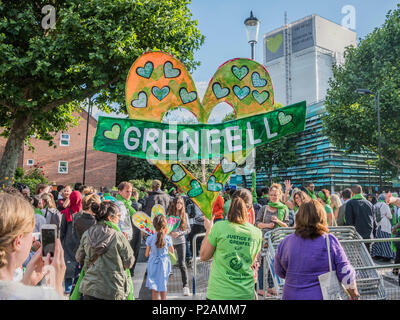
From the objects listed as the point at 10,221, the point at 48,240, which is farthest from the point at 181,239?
the point at 10,221

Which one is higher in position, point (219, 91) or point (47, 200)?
point (219, 91)

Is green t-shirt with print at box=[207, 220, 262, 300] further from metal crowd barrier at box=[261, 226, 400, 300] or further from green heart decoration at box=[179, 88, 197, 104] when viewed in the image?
green heart decoration at box=[179, 88, 197, 104]

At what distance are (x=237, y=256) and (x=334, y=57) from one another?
7720 cm

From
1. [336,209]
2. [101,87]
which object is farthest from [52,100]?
[336,209]

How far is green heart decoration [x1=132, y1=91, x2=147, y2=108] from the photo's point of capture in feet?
14.3

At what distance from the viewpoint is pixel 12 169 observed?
11.7 metres

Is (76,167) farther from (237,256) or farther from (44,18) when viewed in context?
(237,256)

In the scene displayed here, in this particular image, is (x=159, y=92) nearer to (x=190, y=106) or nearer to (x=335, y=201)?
(x=190, y=106)

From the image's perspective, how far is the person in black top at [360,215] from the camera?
7396 millimetres

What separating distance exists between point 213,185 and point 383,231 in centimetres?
713

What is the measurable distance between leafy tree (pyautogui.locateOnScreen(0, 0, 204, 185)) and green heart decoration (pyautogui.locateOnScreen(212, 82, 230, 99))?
6219mm

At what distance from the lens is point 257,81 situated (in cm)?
458

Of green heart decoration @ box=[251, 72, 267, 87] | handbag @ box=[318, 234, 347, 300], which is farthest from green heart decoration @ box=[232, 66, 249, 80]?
handbag @ box=[318, 234, 347, 300]
